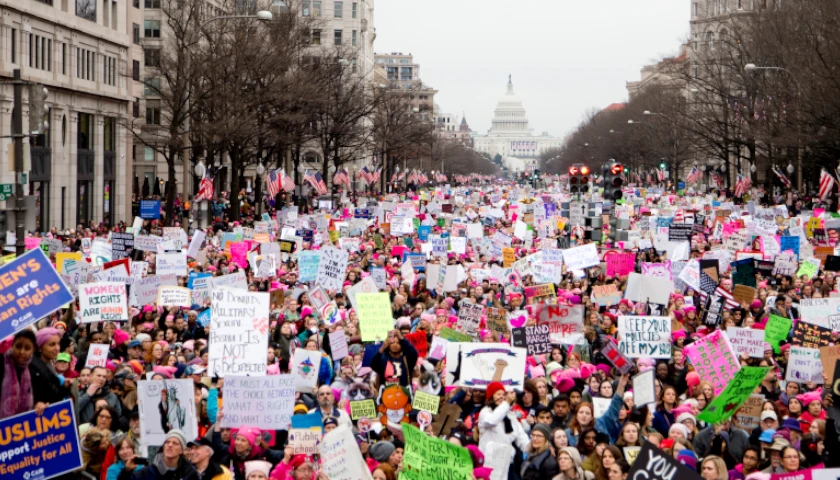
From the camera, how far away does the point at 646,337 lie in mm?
14828

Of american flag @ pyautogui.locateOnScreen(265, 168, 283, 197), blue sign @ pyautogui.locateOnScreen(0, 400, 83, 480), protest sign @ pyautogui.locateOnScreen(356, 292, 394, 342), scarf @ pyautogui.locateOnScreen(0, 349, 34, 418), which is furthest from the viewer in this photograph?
american flag @ pyautogui.locateOnScreen(265, 168, 283, 197)

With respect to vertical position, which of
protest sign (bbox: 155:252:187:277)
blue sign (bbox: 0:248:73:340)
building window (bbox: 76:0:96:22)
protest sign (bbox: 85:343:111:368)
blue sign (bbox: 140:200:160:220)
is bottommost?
protest sign (bbox: 85:343:111:368)

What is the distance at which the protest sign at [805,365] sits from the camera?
14.0 metres

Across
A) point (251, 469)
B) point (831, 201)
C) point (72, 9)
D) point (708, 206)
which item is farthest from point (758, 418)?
point (831, 201)

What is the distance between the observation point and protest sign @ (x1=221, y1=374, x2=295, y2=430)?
11.4 m

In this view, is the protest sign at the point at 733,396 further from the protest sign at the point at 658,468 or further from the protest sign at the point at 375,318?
the protest sign at the point at 375,318

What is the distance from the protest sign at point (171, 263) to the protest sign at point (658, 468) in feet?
50.1

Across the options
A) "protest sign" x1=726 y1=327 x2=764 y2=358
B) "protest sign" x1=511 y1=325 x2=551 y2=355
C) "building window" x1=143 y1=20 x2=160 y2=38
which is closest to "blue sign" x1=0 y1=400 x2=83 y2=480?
"protest sign" x1=511 y1=325 x2=551 y2=355

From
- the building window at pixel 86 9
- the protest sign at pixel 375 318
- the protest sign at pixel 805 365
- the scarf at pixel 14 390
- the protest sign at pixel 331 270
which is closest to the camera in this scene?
the scarf at pixel 14 390

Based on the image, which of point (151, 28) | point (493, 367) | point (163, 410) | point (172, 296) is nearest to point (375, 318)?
point (493, 367)

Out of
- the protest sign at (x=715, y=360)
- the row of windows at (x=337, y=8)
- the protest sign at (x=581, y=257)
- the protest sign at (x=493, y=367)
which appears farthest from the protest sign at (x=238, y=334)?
the row of windows at (x=337, y=8)

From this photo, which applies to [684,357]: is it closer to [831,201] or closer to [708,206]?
[708,206]

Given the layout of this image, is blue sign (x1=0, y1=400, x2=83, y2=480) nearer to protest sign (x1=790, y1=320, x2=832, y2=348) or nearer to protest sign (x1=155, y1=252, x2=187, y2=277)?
protest sign (x1=790, y1=320, x2=832, y2=348)

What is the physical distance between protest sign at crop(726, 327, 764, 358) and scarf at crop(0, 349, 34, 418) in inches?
319
